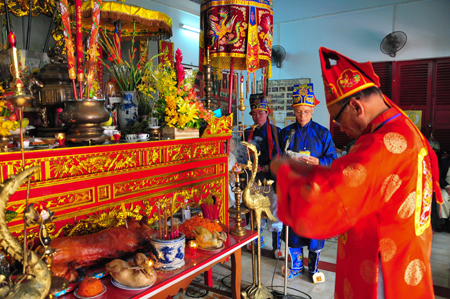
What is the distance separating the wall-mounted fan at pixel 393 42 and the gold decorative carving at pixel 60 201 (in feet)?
19.2

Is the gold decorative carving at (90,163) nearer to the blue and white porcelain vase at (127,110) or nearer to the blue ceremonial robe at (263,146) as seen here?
the blue and white porcelain vase at (127,110)

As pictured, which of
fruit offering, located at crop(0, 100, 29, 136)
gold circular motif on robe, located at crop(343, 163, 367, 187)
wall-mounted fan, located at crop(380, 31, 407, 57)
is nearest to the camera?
gold circular motif on robe, located at crop(343, 163, 367, 187)

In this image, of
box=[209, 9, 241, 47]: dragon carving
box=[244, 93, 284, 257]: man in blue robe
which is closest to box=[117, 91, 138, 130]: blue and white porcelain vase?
box=[209, 9, 241, 47]: dragon carving

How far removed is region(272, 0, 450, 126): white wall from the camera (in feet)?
18.1

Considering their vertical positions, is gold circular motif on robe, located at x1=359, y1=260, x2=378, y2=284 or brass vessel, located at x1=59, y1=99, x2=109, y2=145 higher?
brass vessel, located at x1=59, y1=99, x2=109, y2=145

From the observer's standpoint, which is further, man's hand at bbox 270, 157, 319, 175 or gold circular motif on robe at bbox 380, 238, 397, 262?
man's hand at bbox 270, 157, 319, 175

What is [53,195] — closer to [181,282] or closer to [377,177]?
[181,282]

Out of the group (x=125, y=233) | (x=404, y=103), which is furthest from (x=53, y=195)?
(x=404, y=103)

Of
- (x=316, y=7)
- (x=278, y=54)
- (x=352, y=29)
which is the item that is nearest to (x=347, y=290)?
(x=352, y=29)

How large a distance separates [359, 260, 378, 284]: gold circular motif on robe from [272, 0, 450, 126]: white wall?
565 centimetres

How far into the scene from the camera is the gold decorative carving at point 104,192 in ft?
5.71

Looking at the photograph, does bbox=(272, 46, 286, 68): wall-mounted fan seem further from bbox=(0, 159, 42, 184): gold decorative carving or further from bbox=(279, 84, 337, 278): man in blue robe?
bbox=(0, 159, 42, 184): gold decorative carving

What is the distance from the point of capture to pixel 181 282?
67.7 inches

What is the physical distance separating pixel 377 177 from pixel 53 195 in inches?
55.7
